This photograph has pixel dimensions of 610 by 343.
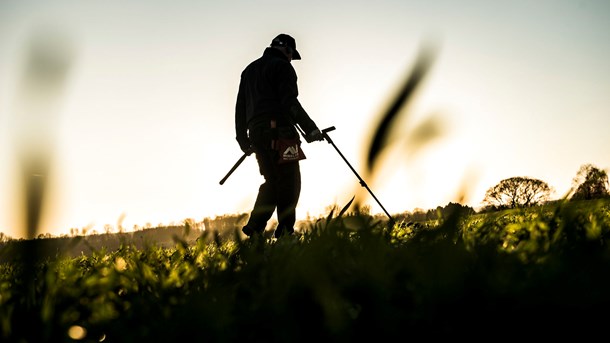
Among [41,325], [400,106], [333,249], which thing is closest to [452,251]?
[333,249]

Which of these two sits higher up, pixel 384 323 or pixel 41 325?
pixel 41 325

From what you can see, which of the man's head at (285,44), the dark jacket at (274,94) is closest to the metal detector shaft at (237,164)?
the dark jacket at (274,94)

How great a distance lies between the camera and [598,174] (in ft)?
3.03

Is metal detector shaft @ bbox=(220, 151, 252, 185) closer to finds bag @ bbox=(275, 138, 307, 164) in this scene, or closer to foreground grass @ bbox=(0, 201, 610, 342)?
finds bag @ bbox=(275, 138, 307, 164)

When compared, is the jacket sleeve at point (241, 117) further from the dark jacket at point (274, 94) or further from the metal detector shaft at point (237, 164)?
the dark jacket at point (274, 94)

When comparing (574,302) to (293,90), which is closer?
(574,302)

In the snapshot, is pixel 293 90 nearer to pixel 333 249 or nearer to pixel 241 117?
pixel 241 117

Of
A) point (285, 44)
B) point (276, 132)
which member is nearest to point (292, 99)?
point (276, 132)

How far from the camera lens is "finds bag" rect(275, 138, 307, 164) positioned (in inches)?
204

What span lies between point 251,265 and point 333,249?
10.7 inches

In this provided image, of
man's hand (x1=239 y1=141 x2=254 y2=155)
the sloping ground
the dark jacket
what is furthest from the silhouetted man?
the sloping ground

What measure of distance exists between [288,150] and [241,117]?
1350 mm

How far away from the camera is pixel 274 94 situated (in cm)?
550

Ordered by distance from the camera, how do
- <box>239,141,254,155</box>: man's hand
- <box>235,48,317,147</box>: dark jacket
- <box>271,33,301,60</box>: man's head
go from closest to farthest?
<box>235,48,317,147</box>: dark jacket, <box>271,33,301,60</box>: man's head, <box>239,141,254,155</box>: man's hand
